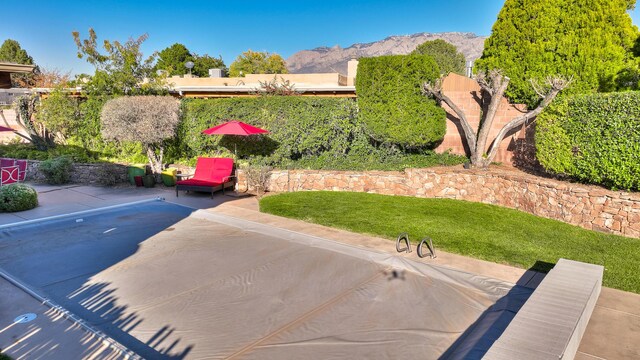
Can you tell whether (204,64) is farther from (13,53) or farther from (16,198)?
(16,198)

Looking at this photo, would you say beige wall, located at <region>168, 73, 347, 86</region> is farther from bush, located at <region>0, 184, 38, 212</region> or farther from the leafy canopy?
the leafy canopy

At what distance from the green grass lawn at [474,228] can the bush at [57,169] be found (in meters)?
7.67

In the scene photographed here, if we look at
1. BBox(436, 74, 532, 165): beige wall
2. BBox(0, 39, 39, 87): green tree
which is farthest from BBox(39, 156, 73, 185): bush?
BBox(0, 39, 39, 87): green tree

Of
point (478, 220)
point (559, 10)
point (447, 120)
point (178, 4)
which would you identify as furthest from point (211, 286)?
point (178, 4)

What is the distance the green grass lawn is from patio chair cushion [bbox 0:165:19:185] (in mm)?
7732

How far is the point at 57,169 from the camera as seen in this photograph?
14102mm

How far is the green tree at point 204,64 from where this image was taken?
207 ft

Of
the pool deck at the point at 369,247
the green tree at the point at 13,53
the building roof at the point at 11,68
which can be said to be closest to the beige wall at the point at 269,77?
the building roof at the point at 11,68

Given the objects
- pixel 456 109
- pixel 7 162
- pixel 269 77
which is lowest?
pixel 7 162

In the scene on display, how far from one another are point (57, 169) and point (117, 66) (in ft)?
16.1

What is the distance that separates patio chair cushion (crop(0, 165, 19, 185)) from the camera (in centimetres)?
1223

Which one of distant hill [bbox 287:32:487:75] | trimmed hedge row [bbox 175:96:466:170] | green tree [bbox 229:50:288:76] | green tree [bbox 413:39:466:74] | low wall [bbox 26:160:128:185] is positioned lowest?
low wall [bbox 26:160:128:185]

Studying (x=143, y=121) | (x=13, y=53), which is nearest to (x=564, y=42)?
(x=143, y=121)

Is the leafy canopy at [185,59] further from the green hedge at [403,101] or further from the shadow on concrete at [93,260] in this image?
the shadow on concrete at [93,260]
